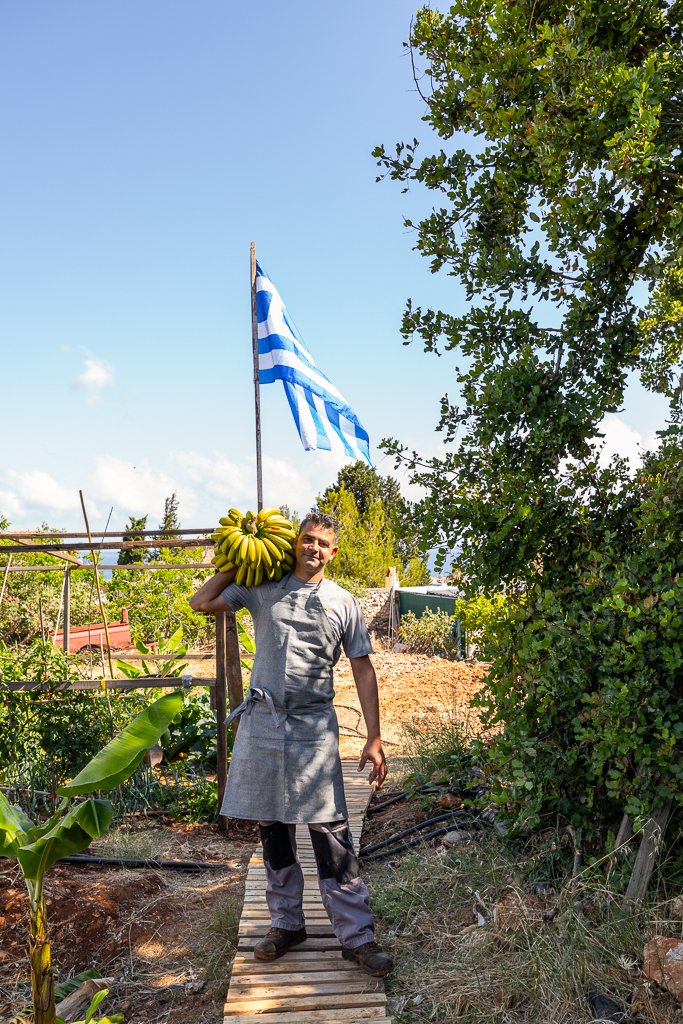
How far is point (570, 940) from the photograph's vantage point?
3.68m

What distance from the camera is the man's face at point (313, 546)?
4066 mm

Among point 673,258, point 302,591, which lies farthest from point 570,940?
point 673,258

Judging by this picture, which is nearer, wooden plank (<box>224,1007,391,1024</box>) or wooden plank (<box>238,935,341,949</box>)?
wooden plank (<box>224,1007,391,1024</box>)

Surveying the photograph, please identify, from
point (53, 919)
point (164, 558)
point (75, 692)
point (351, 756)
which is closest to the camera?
point (53, 919)

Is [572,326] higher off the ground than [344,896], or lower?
higher

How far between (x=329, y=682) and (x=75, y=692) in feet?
10.1

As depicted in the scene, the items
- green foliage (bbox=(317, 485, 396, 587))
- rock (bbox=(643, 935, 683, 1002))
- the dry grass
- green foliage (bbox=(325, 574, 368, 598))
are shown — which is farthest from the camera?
green foliage (bbox=(317, 485, 396, 587))

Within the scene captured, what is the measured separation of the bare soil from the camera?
418cm

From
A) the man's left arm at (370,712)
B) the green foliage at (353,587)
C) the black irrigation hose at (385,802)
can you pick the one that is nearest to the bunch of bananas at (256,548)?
the man's left arm at (370,712)

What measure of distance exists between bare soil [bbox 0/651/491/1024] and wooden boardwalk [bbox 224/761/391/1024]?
0.23m

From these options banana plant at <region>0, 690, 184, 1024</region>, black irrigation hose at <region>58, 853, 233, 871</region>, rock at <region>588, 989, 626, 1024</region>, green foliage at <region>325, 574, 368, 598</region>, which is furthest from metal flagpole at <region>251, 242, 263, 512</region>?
green foliage at <region>325, 574, 368, 598</region>

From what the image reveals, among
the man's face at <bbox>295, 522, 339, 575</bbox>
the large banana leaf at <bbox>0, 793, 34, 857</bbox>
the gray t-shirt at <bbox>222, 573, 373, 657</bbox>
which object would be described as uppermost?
the man's face at <bbox>295, 522, 339, 575</bbox>

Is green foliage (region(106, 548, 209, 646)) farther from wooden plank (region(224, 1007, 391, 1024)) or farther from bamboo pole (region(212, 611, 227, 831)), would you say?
wooden plank (region(224, 1007, 391, 1024))

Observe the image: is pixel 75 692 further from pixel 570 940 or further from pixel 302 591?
pixel 570 940
